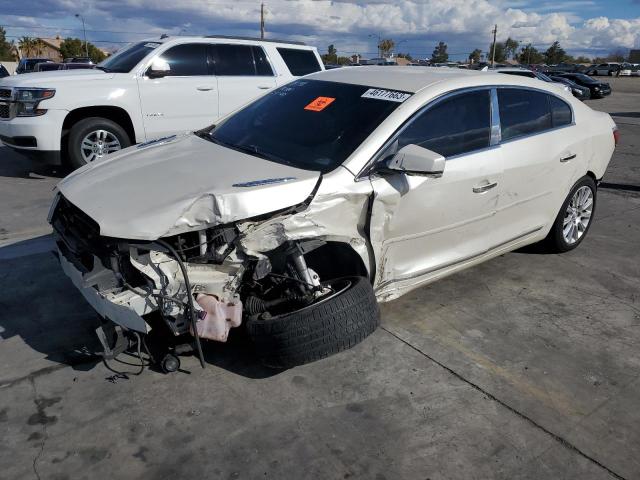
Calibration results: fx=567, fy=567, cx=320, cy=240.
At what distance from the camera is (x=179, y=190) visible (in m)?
3.12

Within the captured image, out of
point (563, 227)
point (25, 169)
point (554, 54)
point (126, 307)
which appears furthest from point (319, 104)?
point (554, 54)

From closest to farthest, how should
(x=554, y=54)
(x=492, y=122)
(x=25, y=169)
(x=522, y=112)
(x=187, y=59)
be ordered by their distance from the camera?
1. (x=492, y=122)
2. (x=522, y=112)
3. (x=187, y=59)
4. (x=25, y=169)
5. (x=554, y=54)

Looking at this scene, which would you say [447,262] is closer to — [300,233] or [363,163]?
[363,163]

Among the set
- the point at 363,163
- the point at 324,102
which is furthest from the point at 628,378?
the point at 324,102

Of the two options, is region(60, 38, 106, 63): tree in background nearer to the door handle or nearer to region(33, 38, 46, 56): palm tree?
region(33, 38, 46, 56): palm tree

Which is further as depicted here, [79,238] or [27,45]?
[27,45]

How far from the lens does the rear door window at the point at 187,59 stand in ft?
27.4

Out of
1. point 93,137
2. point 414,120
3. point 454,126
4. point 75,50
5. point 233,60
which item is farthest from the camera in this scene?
point 75,50

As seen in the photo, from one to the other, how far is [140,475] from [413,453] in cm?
129

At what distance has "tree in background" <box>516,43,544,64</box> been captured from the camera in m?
88.8

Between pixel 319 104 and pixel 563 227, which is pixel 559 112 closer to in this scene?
pixel 563 227

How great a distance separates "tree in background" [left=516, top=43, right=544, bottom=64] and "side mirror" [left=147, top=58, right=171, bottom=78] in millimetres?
89445

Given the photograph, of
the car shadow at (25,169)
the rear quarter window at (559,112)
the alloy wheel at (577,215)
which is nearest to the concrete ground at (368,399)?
the alloy wheel at (577,215)

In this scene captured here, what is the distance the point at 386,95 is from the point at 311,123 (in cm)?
55
